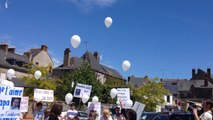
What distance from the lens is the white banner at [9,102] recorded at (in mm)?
9031

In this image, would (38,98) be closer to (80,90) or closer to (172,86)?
(80,90)

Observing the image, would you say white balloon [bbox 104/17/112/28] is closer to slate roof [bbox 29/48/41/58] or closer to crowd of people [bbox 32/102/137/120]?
crowd of people [bbox 32/102/137/120]

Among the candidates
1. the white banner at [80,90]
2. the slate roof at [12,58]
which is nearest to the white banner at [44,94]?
the white banner at [80,90]

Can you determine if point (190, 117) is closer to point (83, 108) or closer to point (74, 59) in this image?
point (83, 108)

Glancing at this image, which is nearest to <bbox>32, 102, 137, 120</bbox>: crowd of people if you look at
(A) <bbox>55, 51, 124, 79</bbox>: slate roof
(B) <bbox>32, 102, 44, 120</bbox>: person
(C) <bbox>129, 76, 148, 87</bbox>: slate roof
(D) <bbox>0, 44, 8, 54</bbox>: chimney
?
(B) <bbox>32, 102, 44, 120</bbox>: person

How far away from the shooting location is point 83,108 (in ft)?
138

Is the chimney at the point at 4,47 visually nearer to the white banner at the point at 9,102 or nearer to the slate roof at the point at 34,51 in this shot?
the slate roof at the point at 34,51

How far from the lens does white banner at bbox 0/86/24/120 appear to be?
903cm

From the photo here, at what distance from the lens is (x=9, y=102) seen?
9211 mm

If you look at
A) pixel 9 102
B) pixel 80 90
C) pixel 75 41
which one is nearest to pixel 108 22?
pixel 75 41

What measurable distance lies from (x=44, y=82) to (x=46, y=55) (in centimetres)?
2381

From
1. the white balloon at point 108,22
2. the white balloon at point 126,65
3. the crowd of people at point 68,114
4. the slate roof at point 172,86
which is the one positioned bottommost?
the crowd of people at point 68,114

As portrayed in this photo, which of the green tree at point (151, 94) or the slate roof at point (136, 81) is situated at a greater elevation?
the slate roof at point (136, 81)

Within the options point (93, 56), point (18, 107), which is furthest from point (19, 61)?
point (18, 107)
